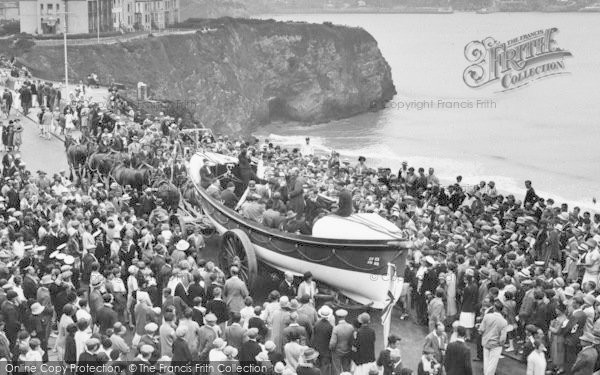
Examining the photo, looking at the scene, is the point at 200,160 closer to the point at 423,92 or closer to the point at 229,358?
the point at 229,358

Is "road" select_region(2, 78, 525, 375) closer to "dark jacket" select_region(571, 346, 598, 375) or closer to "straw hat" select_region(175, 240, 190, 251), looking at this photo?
"dark jacket" select_region(571, 346, 598, 375)

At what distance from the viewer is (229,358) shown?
12.4 m

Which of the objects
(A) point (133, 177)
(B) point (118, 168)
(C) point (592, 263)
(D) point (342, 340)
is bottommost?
(D) point (342, 340)

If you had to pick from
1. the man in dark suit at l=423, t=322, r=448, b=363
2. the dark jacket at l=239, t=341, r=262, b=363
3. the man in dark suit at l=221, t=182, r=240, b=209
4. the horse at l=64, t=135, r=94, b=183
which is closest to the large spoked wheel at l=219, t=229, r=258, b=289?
the man in dark suit at l=221, t=182, r=240, b=209

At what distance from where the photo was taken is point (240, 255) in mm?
17719

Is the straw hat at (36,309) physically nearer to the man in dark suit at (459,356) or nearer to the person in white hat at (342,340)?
the person in white hat at (342,340)

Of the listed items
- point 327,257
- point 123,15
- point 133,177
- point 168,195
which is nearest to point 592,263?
point 327,257

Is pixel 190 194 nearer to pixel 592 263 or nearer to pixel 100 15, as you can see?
pixel 592 263

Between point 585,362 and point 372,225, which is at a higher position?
point 372,225

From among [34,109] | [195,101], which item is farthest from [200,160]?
[195,101]

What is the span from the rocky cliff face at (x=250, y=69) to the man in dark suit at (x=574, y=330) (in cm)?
7267

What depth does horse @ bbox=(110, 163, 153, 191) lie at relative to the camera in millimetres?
22641

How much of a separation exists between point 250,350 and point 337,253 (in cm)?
378

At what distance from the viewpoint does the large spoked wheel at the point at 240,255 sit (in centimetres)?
1720
